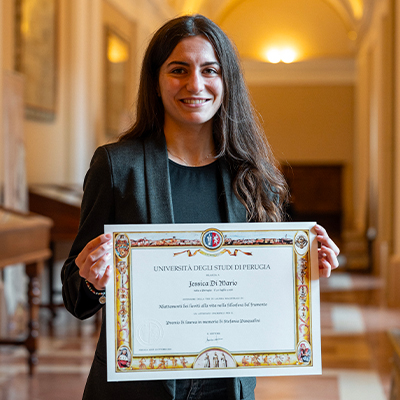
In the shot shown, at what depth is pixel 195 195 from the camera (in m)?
1.78

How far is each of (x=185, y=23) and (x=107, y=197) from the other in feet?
1.78

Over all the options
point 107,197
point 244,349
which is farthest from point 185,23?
point 244,349

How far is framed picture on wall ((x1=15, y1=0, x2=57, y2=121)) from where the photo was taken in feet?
22.9

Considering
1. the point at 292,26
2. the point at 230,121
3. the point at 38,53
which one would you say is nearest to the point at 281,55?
the point at 292,26

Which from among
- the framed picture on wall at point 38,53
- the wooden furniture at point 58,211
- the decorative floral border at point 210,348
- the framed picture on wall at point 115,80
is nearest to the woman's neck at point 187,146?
the decorative floral border at point 210,348

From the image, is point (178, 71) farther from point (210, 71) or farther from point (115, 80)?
point (115, 80)

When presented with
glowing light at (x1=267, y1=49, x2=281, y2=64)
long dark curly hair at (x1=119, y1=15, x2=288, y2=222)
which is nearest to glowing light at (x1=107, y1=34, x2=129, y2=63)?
glowing light at (x1=267, y1=49, x2=281, y2=64)

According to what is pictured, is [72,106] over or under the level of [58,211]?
over

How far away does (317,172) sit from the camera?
763 inches

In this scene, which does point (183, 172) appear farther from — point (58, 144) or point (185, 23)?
point (58, 144)

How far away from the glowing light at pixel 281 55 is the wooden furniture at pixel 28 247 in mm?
15394

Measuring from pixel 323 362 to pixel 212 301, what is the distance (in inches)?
177

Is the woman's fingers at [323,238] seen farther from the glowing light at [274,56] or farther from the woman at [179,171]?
the glowing light at [274,56]

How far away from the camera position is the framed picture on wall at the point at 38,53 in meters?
6.99
